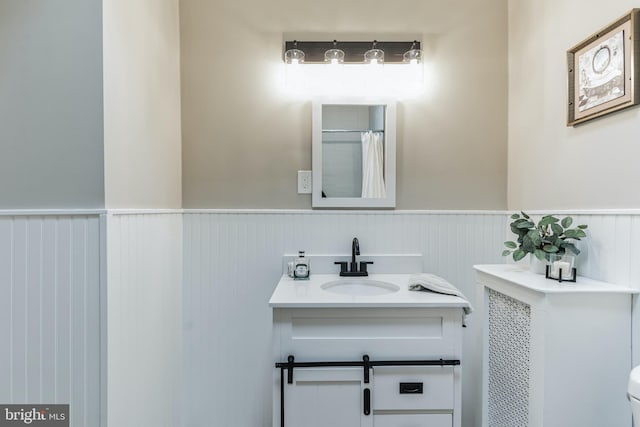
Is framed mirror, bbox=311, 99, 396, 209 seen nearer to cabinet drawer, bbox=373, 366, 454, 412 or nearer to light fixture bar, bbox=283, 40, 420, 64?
light fixture bar, bbox=283, 40, 420, 64

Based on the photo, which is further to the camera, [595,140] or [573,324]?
[595,140]

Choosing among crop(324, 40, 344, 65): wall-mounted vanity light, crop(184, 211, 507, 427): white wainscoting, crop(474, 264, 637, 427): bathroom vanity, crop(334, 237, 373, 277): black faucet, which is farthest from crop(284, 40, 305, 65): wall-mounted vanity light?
crop(474, 264, 637, 427): bathroom vanity

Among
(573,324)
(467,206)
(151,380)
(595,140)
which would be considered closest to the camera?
(573,324)

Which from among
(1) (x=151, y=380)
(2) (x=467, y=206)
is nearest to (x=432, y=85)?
(2) (x=467, y=206)

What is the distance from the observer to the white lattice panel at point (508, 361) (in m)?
1.13

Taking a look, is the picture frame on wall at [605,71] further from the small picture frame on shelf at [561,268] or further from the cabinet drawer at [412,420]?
the cabinet drawer at [412,420]

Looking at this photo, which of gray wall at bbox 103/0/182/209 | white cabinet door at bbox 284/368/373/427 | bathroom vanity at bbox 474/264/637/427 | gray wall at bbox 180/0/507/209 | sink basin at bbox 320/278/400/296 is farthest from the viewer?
gray wall at bbox 180/0/507/209

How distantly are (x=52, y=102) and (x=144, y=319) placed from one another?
838 mm

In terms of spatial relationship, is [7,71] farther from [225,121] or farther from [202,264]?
[202,264]

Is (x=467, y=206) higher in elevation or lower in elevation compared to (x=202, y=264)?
higher

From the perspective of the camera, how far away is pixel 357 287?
164cm

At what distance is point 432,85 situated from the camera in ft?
5.68

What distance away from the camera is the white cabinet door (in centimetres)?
120

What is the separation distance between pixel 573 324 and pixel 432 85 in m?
1.26
